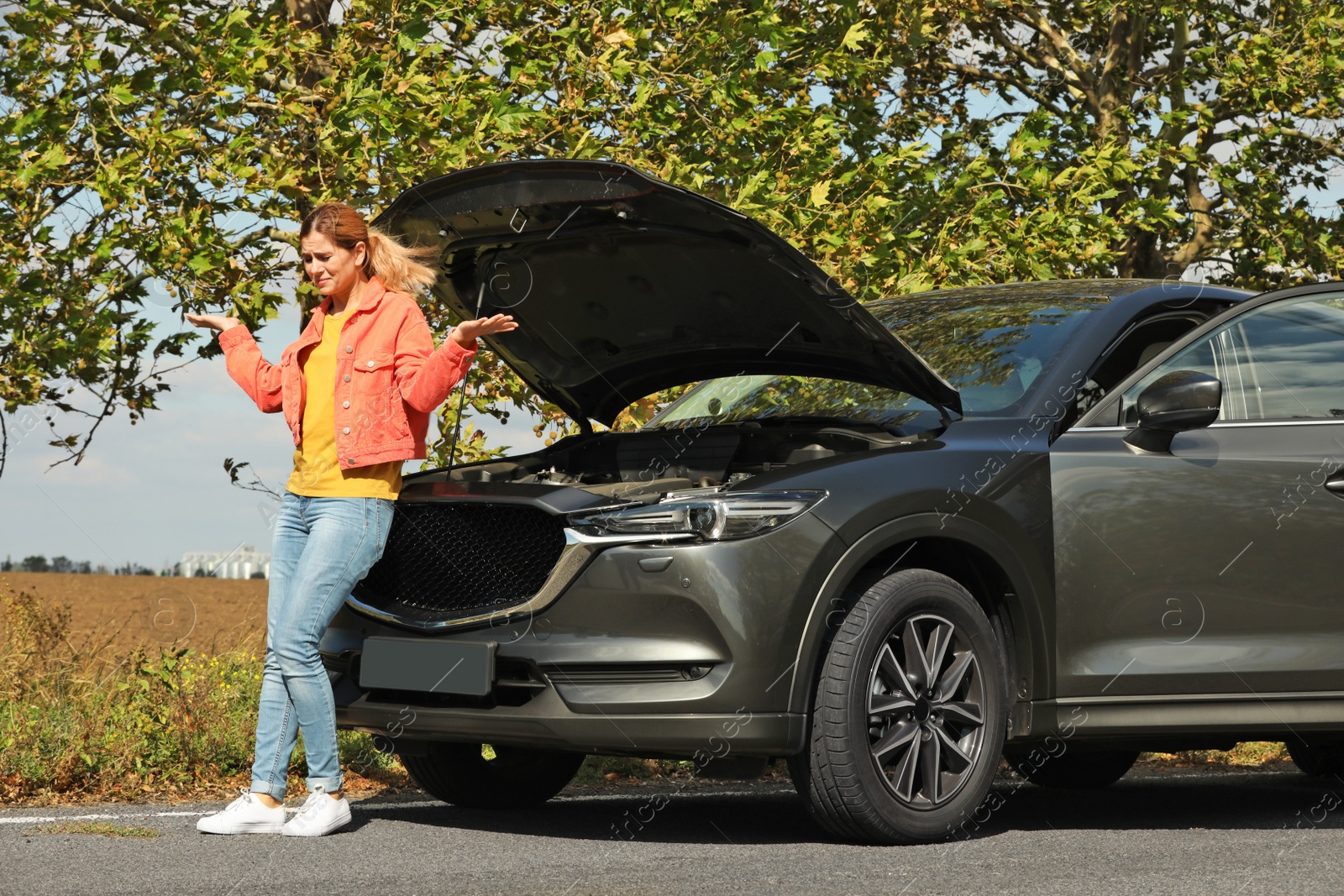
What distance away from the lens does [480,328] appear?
5020 mm

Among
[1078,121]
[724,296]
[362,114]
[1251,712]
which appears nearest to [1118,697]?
[1251,712]

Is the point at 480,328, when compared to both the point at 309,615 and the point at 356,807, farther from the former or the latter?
the point at 356,807

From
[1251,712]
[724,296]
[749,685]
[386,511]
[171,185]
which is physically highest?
[171,185]

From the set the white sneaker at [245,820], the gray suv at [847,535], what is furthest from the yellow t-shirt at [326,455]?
the white sneaker at [245,820]

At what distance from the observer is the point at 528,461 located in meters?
6.12

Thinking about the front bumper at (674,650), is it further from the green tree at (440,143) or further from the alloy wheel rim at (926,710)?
the green tree at (440,143)

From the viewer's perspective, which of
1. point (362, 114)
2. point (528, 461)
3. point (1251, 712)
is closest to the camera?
point (1251, 712)

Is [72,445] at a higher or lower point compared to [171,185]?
lower

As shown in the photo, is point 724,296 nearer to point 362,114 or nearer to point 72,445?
point 362,114

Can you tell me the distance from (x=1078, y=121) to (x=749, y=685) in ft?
40.2

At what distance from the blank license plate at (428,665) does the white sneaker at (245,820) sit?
502 millimetres

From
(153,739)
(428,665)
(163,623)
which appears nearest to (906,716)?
(428,665)

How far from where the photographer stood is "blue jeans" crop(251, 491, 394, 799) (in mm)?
5102

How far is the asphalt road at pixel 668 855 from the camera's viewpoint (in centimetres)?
431
